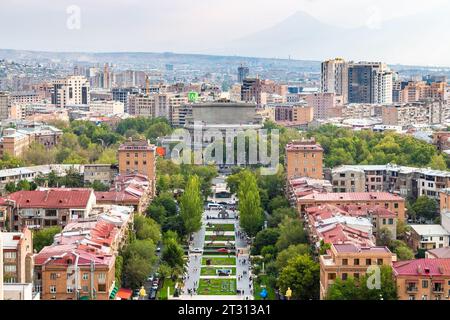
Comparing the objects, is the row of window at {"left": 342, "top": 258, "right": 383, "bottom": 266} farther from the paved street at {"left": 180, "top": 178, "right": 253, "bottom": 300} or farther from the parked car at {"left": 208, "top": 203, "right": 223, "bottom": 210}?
the parked car at {"left": 208, "top": 203, "right": 223, "bottom": 210}

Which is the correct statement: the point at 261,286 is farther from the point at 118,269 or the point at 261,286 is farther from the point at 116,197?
the point at 116,197

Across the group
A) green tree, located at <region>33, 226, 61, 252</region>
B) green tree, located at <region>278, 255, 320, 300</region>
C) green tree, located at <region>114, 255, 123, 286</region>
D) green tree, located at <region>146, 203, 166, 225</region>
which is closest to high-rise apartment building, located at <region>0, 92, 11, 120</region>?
green tree, located at <region>146, 203, 166, 225</region>

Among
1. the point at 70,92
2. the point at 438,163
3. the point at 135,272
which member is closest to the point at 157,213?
the point at 135,272

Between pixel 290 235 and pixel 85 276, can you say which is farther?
pixel 290 235

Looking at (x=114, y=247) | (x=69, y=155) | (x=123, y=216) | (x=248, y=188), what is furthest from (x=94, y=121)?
(x=114, y=247)

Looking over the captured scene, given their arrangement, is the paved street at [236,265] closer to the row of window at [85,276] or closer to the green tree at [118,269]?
A: the green tree at [118,269]

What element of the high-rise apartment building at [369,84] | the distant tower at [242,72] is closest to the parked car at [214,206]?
the high-rise apartment building at [369,84]

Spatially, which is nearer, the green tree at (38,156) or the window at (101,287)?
the window at (101,287)
